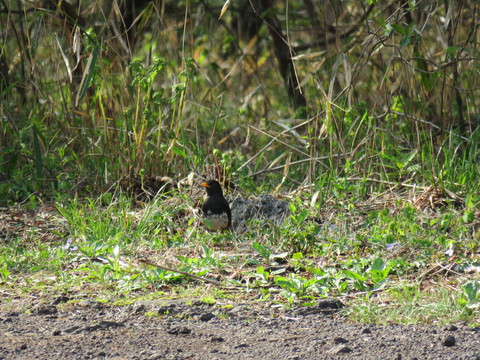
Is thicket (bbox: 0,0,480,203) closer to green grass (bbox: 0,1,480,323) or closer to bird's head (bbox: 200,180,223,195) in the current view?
green grass (bbox: 0,1,480,323)

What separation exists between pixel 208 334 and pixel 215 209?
1732 mm

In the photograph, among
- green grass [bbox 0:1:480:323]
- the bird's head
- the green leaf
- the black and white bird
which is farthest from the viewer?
the bird's head

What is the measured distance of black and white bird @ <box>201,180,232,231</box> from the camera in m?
4.79

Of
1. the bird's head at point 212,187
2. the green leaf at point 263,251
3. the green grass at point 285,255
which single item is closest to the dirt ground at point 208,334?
the green grass at point 285,255

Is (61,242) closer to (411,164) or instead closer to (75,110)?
(75,110)

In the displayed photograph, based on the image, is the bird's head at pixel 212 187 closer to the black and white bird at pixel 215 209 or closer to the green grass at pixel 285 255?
the black and white bird at pixel 215 209

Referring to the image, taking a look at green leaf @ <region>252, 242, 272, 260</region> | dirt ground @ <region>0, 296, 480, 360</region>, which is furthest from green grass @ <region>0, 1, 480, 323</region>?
dirt ground @ <region>0, 296, 480, 360</region>

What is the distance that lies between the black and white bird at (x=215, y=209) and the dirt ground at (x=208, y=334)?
126cm

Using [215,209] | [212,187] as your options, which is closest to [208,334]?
[215,209]

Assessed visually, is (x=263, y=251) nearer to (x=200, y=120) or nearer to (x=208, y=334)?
(x=208, y=334)

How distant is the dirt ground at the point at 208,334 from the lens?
2.89 meters

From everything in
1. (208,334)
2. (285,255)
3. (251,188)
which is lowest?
(251,188)

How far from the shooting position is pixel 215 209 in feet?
15.8

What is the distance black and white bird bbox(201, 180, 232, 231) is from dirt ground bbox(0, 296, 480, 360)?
1256 millimetres
